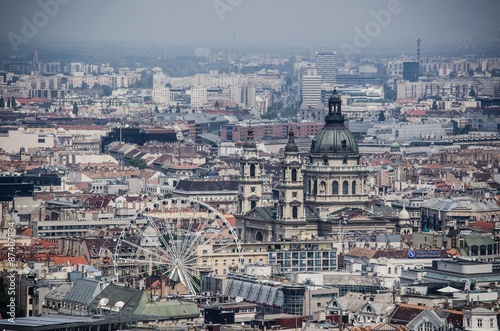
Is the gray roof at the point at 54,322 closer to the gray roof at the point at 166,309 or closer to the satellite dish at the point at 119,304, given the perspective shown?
the gray roof at the point at 166,309

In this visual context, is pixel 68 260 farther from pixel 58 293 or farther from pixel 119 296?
pixel 119 296

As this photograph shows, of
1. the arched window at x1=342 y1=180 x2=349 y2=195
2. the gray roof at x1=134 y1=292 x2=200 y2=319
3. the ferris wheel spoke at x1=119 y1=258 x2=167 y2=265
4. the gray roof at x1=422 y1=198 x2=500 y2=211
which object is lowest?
the gray roof at x1=134 y1=292 x2=200 y2=319

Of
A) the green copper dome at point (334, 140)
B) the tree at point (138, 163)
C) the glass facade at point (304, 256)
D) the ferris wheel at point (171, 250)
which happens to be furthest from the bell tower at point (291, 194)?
the tree at point (138, 163)

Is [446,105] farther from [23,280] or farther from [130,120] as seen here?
[23,280]

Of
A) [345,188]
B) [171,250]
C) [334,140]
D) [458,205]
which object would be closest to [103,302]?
[171,250]

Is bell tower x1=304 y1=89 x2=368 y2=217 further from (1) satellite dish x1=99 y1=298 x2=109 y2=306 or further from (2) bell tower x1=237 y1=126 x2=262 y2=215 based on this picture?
(1) satellite dish x1=99 y1=298 x2=109 y2=306

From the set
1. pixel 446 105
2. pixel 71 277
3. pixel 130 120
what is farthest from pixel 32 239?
pixel 446 105

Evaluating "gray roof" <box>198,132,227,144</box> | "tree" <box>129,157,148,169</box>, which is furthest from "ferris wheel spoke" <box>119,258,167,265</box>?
"gray roof" <box>198,132,227,144</box>

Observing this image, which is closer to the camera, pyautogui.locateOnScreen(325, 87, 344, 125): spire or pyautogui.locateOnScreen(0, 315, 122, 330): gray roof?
pyautogui.locateOnScreen(0, 315, 122, 330): gray roof

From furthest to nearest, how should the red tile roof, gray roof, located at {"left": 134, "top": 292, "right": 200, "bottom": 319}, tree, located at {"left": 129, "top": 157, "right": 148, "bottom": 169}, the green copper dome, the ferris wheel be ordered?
tree, located at {"left": 129, "top": 157, "right": 148, "bottom": 169} → the green copper dome → the red tile roof → the ferris wheel → gray roof, located at {"left": 134, "top": 292, "right": 200, "bottom": 319}
